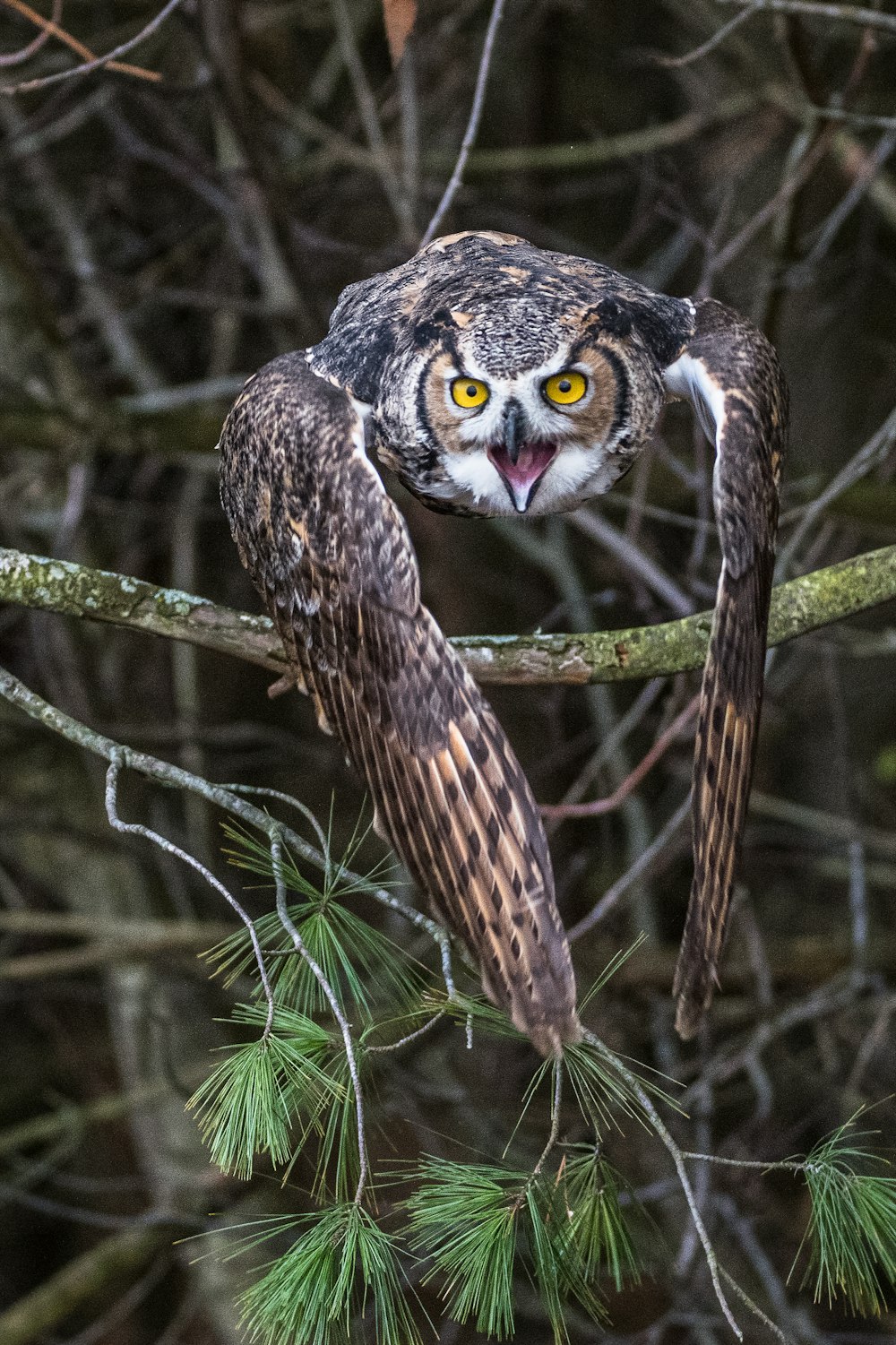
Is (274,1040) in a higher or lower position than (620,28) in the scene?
lower

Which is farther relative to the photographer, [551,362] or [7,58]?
[7,58]

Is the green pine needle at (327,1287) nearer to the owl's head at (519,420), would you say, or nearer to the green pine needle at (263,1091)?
Result: the green pine needle at (263,1091)

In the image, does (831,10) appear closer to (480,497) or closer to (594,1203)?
(480,497)

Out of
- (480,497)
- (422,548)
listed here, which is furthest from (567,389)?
(422,548)

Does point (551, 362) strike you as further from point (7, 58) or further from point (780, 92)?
point (780, 92)

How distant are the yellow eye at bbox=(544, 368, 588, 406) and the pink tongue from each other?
59 mm

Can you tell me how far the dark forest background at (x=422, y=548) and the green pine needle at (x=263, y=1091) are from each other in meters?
1.49

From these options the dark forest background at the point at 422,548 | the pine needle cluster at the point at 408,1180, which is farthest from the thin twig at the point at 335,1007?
the dark forest background at the point at 422,548

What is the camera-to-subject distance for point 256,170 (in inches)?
107

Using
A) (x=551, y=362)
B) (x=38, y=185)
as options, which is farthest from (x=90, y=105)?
(x=551, y=362)

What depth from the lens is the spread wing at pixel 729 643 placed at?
113 centimetres

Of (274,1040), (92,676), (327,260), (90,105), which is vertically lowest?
(92,676)

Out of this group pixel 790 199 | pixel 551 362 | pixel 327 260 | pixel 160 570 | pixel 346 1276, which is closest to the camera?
pixel 346 1276

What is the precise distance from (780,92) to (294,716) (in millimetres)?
2319
